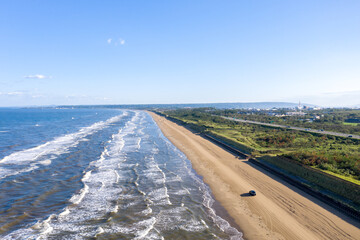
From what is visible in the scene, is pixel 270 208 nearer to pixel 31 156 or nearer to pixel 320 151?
pixel 320 151

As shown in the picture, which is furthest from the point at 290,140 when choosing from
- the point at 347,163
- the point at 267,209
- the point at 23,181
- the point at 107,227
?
the point at 23,181

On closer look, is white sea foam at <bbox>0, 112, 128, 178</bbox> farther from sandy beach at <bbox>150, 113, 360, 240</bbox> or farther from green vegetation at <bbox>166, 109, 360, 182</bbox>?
green vegetation at <bbox>166, 109, 360, 182</bbox>

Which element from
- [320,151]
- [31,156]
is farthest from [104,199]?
[320,151]

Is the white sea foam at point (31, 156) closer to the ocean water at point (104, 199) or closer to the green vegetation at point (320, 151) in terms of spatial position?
the ocean water at point (104, 199)

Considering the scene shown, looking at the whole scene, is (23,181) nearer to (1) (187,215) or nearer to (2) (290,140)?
(1) (187,215)

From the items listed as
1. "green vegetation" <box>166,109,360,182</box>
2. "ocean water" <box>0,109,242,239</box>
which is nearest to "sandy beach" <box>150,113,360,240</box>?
"ocean water" <box>0,109,242,239</box>

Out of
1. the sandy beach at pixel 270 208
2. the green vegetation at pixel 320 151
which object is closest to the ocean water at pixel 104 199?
the sandy beach at pixel 270 208

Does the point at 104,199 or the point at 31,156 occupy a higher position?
the point at 31,156

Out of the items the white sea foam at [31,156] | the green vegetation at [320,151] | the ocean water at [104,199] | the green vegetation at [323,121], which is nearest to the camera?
the ocean water at [104,199]
